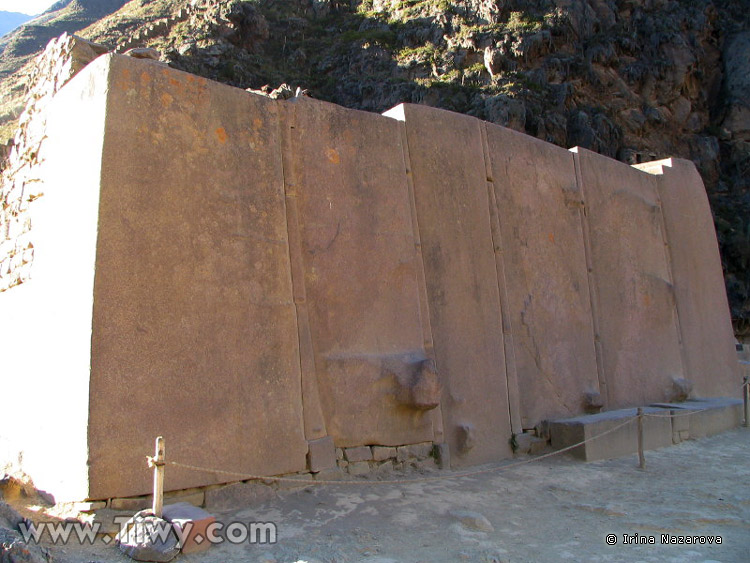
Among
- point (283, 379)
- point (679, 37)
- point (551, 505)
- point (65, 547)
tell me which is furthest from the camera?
point (679, 37)

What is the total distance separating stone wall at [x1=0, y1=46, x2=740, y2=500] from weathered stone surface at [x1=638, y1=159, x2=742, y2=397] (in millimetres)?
2111

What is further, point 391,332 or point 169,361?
point 391,332

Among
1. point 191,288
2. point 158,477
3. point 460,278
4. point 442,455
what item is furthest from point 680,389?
point 158,477

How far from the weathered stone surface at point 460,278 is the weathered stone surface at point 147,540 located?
110 inches

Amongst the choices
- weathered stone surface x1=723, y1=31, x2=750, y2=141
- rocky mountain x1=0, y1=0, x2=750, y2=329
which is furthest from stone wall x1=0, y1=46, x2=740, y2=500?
weathered stone surface x1=723, y1=31, x2=750, y2=141

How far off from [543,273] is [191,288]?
4.12 meters

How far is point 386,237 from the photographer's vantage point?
5395 mm

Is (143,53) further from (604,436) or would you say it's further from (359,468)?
(604,436)

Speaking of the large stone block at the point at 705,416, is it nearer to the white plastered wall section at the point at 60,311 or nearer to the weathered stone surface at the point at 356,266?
the weathered stone surface at the point at 356,266

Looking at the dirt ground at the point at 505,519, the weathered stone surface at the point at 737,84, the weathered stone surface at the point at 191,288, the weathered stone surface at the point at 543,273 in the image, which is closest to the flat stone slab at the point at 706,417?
the weathered stone surface at the point at 543,273

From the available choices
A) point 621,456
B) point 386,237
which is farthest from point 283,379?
point 621,456

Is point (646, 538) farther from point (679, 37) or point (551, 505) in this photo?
point (679, 37)

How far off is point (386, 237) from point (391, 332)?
0.80 m

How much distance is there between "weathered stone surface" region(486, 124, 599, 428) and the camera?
257 inches
